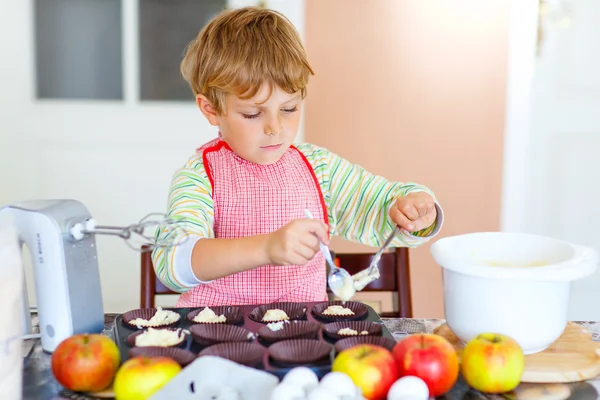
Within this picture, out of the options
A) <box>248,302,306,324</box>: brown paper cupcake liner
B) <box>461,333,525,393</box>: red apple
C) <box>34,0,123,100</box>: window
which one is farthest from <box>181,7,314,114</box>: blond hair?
<box>34,0,123,100</box>: window

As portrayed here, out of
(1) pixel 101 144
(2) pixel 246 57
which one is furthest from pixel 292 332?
(1) pixel 101 144

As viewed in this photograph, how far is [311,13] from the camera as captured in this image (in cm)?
276

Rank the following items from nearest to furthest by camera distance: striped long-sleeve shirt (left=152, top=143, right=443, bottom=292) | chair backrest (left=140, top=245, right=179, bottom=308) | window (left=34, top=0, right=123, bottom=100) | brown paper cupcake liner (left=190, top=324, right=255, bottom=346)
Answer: brown paper cupcake liner (left=190, top=324, right=255, bottom=346) → striped long-sleeve shirt (left=152, top=143, right=443, bottom=292) → chair backrest (left=140, top=245, right=179, bottom=308) → window (left=34, top=0, right=123, bottom=100)

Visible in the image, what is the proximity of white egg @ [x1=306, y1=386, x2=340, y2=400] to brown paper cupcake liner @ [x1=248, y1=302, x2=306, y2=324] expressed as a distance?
1.06ft

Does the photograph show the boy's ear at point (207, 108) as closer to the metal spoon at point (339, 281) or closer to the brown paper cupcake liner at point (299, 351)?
the metal spoon at point (339, 281)

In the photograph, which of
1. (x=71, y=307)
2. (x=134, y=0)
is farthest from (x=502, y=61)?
(x=71, y=307)

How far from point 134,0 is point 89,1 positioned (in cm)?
18

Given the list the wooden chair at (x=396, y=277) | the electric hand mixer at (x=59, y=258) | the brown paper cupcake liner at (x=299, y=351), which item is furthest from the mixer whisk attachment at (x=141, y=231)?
the wooden chair at (x=396, y=277)

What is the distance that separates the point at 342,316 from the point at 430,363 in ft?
0.86

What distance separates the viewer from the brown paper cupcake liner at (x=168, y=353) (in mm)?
903

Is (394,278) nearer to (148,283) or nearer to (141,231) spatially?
(148,283)

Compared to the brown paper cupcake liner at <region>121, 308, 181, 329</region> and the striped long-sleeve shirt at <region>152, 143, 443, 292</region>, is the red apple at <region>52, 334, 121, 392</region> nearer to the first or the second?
the brown paper cupcake liner at <region>121, 308, 181, 329</region>

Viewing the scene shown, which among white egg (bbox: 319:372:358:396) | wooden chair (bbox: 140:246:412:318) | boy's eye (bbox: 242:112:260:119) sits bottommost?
wooden chair (bbox: 140:246:412:318)

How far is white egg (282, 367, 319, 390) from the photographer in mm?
804
